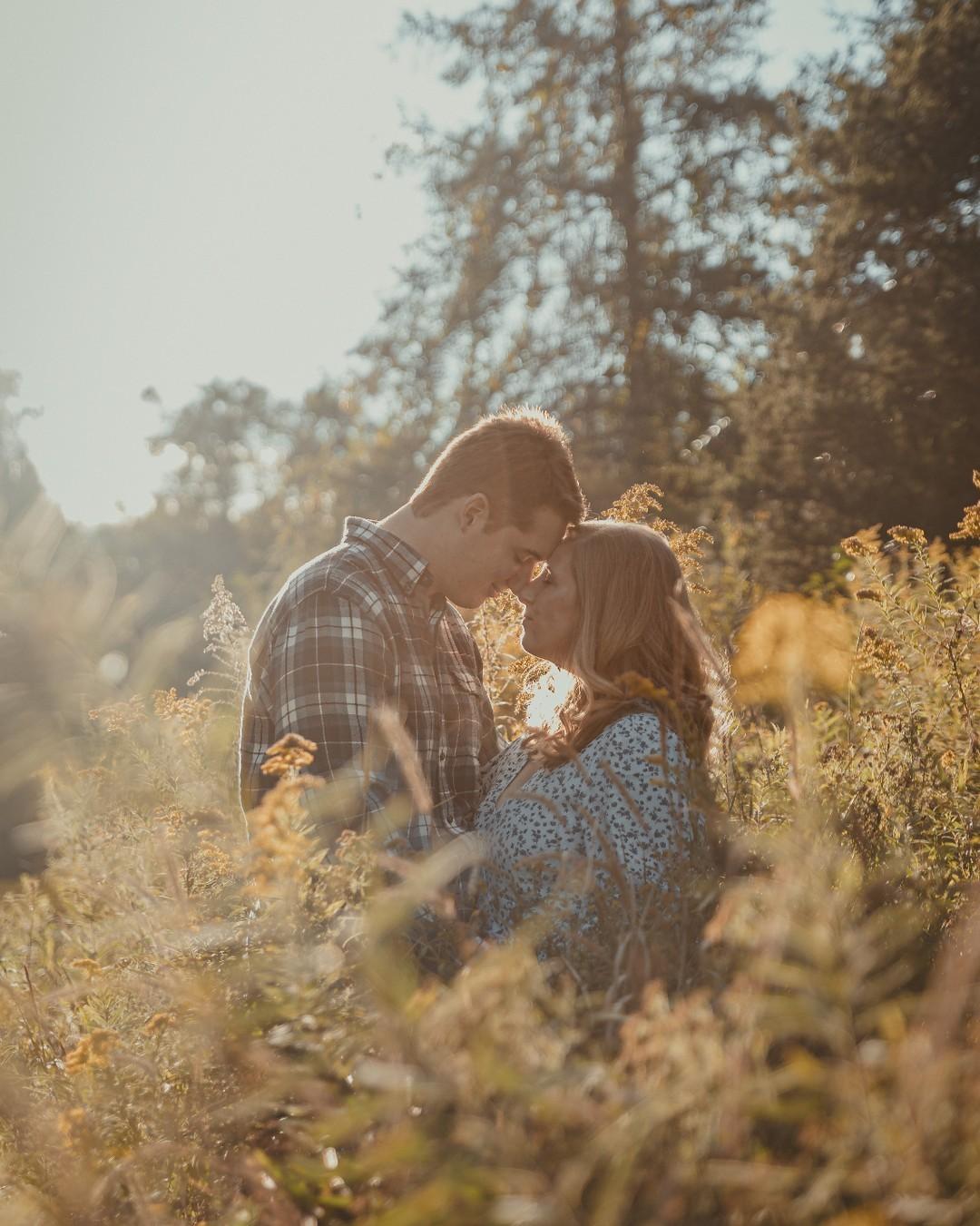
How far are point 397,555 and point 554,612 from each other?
2.03 feet

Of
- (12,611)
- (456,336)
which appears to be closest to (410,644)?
(12,611)

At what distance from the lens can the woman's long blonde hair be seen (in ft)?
9.29

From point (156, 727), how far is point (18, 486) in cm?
2603

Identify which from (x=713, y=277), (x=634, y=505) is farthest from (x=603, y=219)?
(x=634, y=505)

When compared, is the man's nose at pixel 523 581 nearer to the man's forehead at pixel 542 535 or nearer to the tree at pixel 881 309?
the man's forehead at pixel 542 535

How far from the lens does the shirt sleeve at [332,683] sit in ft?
8.45

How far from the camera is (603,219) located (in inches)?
509

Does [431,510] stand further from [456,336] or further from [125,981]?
[456,336]

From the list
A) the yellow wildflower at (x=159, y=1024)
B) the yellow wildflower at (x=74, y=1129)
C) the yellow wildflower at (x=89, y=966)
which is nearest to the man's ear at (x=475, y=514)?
the yellow wildflower at (x=89, y=966)

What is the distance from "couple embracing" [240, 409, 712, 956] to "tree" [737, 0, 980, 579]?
25.4ft

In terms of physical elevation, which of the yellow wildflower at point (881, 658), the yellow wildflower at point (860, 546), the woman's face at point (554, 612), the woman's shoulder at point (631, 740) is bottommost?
the woman's shoulder at point (631, 740)

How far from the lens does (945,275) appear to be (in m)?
10.9

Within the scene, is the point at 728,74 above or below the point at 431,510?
above

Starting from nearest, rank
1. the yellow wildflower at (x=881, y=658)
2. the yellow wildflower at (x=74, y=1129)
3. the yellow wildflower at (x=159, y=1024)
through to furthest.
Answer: the yellow wildflower at (x=74, y=1129)
the yellow wildflower at (x=159, y=1024)
the yellow wildflower at (x=881, y=658)
